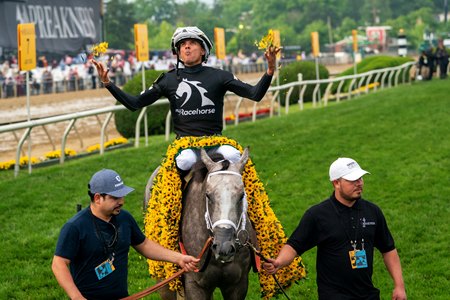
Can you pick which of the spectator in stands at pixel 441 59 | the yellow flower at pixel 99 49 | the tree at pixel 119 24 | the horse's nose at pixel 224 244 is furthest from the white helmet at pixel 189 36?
the tree at pixel 119 24

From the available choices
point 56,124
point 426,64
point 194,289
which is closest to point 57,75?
point 56,124

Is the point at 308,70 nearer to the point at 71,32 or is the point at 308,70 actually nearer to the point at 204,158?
the point at 71,32

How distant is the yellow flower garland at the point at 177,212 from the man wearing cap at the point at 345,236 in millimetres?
702

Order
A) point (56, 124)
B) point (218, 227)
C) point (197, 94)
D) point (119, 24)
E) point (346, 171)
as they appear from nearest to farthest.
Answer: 1. point (218, 227)
2. point (346, 171)
3. point (197, 94)
4. point (56, 124)
5. point (119, 24)

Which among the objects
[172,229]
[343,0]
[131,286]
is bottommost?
[131,286]

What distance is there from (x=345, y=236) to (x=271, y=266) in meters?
0.58

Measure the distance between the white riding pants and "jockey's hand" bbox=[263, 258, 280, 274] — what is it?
2.67ft

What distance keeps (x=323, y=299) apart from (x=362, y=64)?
32.6 metres

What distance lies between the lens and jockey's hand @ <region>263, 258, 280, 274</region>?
599cm

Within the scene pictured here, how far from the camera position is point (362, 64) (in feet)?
124

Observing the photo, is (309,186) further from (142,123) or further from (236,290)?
(142,123)

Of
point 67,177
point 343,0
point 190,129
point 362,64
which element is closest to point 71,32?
point 362,64

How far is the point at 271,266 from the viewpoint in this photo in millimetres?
6023

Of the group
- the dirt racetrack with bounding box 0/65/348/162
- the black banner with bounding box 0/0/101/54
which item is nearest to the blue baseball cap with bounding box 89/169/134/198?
the dirt racetrack with bounding box 0/65/348/162
